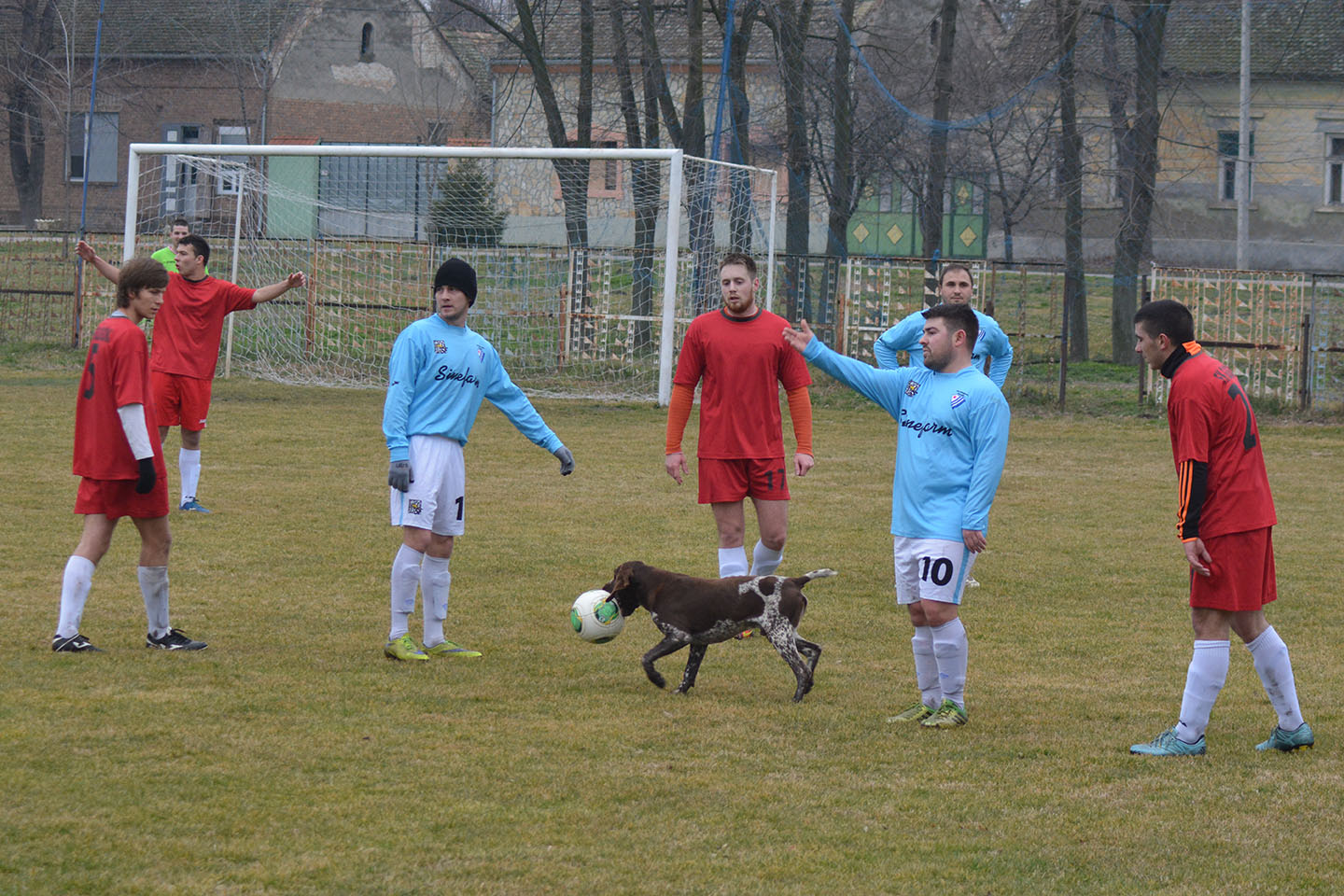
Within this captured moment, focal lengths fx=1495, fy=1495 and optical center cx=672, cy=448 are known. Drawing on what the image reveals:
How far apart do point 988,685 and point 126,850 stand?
4.08m

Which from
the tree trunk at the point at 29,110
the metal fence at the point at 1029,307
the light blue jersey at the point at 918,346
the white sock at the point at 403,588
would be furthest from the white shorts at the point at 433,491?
the tree trunk at the point at 29,110

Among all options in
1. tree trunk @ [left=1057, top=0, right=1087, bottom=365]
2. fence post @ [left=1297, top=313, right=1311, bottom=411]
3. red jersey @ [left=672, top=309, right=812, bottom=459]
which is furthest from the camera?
tree trunk @ [left=1057, top=0, right=1087, bottom=365]

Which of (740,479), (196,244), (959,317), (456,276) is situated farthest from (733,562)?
(196,244)

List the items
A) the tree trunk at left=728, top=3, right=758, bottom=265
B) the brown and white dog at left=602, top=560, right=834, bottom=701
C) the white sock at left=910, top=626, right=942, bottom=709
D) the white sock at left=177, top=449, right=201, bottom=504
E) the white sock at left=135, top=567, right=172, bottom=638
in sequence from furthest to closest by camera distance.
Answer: the tree trunk at left=728, top=3, right=758, bottom=265
the white sock at left=177, top=449, right=201, bottom=504
the white sock at left=135, top=567, right=172, bottom=638
the brown and white dog at left=602, top=560, right=834, bottom=701
the white sock at left=910, top=626, right=942, bottom=709

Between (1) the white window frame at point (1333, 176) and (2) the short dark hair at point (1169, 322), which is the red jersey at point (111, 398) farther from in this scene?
(1) the white window frame at point (1333, 176)

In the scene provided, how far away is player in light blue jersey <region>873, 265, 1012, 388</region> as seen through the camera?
859 centimetres

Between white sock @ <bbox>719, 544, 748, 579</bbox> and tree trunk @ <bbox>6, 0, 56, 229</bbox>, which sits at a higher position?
tree trunk @ <bbox>6, 0, 56, 229</bbox>

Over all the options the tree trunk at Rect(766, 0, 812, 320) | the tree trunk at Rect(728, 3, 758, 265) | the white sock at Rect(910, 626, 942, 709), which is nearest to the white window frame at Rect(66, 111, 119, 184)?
the tree trunk at Rect(728, 3, 758, 265)

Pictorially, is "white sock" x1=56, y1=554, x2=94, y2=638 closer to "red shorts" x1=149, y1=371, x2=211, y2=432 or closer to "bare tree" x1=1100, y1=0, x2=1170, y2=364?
"red shorts" x1=149, y1=371, x2=211, y2=432

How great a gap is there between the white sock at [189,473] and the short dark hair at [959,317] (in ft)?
24.0

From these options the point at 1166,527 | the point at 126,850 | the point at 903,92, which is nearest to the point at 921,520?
the point at 126,850

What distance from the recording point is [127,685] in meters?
6.55

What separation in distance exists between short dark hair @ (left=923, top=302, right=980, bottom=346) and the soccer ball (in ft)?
6.67

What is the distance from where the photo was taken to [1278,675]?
5949 millimetres
